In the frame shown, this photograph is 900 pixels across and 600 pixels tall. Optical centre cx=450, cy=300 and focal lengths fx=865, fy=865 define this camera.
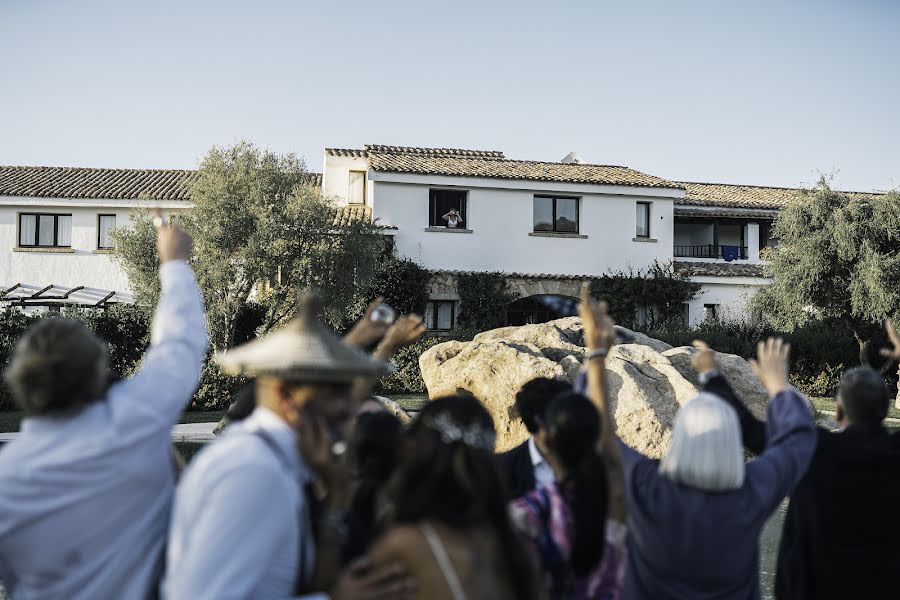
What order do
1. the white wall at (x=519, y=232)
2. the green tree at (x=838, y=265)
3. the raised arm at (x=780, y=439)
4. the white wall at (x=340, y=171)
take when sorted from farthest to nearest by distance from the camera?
the white wall at (x=340, y=171) → the white wall at (x=519, y=232) → the green tree at (x=838, y=265) → the raised arm at (x=780, y=439)

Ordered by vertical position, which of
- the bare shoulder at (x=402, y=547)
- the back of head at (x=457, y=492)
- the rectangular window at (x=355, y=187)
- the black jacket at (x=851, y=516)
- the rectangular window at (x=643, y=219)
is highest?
the rectangular window at (x=355, y=187)

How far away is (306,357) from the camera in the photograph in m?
2.28

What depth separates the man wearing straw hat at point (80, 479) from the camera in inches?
99.6

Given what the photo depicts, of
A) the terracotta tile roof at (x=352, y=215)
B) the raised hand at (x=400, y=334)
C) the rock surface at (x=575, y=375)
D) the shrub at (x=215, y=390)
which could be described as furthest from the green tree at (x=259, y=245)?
the raised hand at (x=400, y=334)

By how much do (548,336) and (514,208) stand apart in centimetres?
1815

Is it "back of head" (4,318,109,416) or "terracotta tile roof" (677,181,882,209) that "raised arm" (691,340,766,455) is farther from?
"terracotta tile roof" (677,181,882,209)

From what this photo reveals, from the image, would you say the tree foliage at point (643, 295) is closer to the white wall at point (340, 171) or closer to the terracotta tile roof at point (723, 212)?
the terracotta tile roof at point (723, 212)

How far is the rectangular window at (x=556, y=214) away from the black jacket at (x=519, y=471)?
87.4 ft

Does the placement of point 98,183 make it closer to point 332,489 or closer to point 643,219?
point 643,219

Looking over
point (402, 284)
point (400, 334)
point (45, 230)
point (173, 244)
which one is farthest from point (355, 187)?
point (173, 244)

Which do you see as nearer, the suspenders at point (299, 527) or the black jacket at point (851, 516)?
the suspenders at point (299, 527)

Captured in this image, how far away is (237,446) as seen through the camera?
212 centimetres

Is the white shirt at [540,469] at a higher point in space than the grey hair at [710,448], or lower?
lower

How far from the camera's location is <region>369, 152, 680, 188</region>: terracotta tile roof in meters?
29.5
